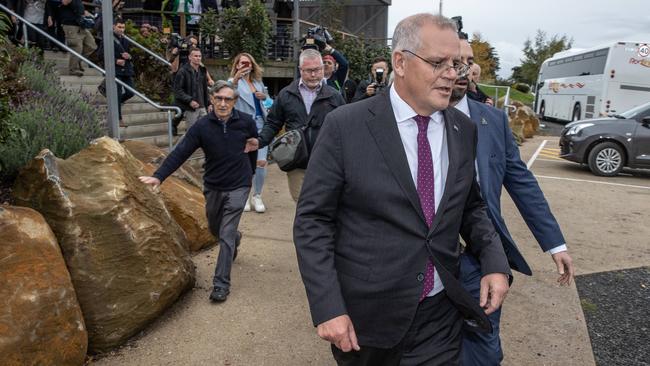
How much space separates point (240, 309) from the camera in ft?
13.8

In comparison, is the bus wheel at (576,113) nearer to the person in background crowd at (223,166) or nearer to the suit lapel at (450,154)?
the person in background crowd at (223,166)

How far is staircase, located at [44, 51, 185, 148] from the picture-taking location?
8.84 meters

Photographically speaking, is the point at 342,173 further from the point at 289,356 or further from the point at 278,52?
the point at 278,52

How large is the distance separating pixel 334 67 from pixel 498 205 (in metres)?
4.62

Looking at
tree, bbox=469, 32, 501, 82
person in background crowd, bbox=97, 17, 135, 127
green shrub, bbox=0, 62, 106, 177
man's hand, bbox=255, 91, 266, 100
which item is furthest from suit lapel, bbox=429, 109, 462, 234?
tree, bbox=469, 32, 501, 82

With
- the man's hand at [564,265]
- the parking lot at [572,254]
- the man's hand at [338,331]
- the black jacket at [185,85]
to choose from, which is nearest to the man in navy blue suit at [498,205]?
the man's hand at [564,265]

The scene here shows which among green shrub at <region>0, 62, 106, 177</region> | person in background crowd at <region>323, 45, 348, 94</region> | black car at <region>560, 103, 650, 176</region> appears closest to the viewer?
green shrub at <region>0, 62, 106, 177</region>

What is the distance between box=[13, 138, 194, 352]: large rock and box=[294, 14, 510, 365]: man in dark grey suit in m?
2.06

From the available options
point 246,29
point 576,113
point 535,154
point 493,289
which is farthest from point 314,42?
point 576,113

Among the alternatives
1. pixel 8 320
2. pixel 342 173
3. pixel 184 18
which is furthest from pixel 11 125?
pixel 184 18

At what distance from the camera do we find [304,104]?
501 cm

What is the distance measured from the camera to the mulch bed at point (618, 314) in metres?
3.69

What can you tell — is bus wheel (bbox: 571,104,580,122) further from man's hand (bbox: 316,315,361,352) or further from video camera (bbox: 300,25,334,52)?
man's hand (bbox: 316,315,361,352)

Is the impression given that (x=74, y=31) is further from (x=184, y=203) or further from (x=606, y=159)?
(x=606, y=159)
